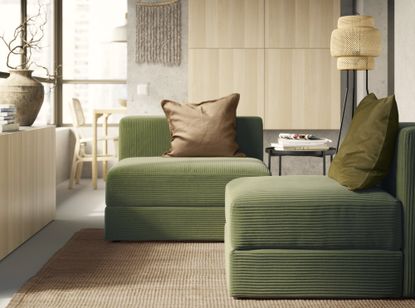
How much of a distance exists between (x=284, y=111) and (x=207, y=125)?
2357 mm

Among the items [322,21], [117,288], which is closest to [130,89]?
[322,21]

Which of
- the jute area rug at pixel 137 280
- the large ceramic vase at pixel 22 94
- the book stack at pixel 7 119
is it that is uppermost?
the large ceramic vase at pixel 22 94

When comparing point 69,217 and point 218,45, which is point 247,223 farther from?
point 218,45

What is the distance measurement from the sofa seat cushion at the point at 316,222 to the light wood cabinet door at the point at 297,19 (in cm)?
426

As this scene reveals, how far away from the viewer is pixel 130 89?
7.27 m

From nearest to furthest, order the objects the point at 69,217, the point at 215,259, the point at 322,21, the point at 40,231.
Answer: the point at 215,259
the point at 40,231
the point at 69,217
the point at 322,21

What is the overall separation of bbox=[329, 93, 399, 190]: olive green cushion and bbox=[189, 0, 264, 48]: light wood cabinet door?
3985mm

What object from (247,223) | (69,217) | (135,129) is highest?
(135,129)

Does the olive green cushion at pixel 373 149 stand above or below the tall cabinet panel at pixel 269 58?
below

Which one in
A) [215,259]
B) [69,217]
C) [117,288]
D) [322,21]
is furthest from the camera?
[322,21]

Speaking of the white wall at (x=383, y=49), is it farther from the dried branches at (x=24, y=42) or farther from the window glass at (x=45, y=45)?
the window glass at (x=45, y=45)

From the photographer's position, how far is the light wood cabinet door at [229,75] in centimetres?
715

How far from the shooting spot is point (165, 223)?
4402 mm

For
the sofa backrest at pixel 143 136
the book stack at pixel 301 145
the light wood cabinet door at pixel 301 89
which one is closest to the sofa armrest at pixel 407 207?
the book stack at pixel 301 145
